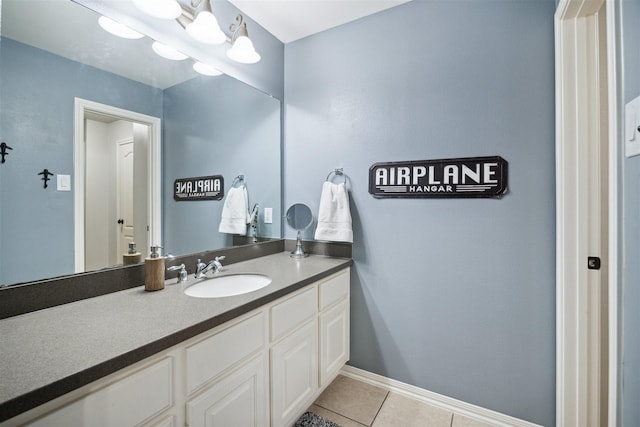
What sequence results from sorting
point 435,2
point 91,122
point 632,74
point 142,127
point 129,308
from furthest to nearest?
point 435,2 → point 142,127 → point 91,122 → point 129,308 → point 632,74

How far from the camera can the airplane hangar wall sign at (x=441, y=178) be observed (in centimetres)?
149

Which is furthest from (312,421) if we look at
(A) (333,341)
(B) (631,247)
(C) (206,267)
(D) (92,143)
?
(D) (92,143)

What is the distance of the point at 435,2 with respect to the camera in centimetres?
164

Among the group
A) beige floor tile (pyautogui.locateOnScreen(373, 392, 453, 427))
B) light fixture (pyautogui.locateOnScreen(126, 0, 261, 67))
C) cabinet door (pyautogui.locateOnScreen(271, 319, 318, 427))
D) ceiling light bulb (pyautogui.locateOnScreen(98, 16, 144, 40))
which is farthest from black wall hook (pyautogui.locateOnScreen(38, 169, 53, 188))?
beige floor tile (pyautogui.locateOnScreen(373, 392, 453, 427))

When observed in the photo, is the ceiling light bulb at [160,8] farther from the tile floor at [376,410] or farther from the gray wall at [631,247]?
the tile floor at [376,410]

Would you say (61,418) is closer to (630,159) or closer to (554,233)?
(630,159)

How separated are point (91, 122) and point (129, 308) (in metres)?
0.76

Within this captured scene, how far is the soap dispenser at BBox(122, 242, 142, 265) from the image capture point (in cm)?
126

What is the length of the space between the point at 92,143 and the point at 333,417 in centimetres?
178

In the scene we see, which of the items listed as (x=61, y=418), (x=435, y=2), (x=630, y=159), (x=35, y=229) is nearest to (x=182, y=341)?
(x=61, y=418)

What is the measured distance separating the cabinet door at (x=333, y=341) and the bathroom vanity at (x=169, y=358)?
0.04 metres

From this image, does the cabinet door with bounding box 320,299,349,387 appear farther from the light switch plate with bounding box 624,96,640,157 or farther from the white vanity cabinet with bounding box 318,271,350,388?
the light switch plate with bounding box 624,96,640,157

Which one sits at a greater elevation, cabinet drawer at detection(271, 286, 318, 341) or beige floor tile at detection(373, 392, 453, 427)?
cabinet drawer at detection(271, 286, 318, 341)

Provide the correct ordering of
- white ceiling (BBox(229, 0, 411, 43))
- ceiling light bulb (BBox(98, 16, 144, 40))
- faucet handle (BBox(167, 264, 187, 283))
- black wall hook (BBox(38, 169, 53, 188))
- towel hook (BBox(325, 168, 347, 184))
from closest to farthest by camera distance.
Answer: black wall hook (BBox(38, 169, 53, 188)) < ceiling light bulb (BBox(98, 16, 144, 40)) < faucet handle (BBox(167, 264, 187, 283)) < white ceiling (BBox(229, 0, 411, 43)) < towel hook (BBox(325, 168, 347, 184))
